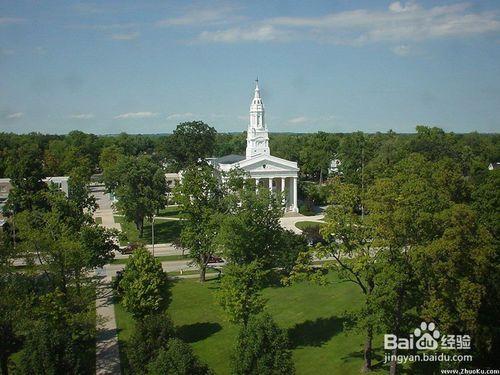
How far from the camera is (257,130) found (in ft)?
230

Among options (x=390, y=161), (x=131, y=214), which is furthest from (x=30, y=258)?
(x=390, y=161)

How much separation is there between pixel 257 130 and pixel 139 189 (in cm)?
2618

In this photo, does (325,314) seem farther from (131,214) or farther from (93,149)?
(93,149)

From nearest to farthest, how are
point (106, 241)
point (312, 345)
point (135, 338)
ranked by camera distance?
point (135, 338)
point (312, 345)
point (106, 241)

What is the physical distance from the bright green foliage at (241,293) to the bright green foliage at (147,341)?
3.24m

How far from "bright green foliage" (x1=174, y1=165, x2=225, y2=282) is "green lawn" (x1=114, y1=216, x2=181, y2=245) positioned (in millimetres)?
12927

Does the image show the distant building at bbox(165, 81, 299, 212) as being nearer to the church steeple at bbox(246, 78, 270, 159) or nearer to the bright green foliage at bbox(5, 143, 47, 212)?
the church steeple at bbox(246, 78, 270, 159)

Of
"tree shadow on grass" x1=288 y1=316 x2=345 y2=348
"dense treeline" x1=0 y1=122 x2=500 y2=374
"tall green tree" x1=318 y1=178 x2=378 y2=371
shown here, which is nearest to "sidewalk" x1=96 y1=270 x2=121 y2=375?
"dense treeline" x1=0 y1=122 x2=500 y2=374

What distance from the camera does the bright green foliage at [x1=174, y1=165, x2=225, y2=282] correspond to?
3388 centimetres

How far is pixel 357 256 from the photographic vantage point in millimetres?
20188

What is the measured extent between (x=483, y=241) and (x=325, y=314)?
1160 cm

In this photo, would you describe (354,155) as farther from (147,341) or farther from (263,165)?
(147,341)

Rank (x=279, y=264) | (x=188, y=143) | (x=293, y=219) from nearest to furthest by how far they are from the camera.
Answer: (x=279, y=264) < (x=293, y=219) < (x=188, y=143)

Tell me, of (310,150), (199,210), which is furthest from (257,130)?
(199,210)
